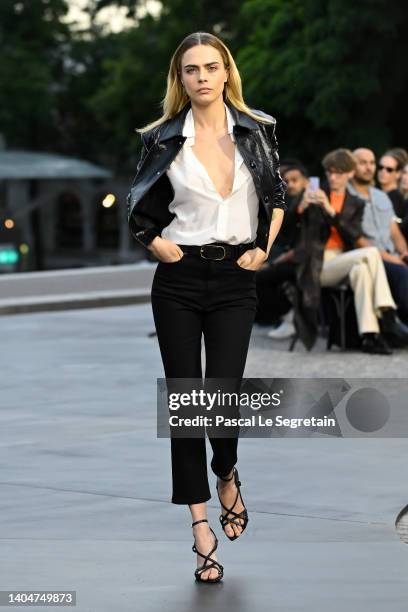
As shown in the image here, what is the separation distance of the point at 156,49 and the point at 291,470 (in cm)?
4650

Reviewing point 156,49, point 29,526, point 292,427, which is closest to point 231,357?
point 29,526

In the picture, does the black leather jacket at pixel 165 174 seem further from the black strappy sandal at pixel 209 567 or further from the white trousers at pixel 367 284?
the white trousers at pixel 367 284

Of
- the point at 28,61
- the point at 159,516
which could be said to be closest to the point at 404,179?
the point at 159,516

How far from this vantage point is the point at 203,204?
6070 millimetres

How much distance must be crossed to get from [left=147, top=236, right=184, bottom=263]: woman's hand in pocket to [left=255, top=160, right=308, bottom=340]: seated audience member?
26.2 feet

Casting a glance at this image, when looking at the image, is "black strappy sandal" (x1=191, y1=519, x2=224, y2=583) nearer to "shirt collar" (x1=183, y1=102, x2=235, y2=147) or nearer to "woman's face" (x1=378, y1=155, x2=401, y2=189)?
"shirt collar" (x1=183, y1=102, x2=235, y2=147)

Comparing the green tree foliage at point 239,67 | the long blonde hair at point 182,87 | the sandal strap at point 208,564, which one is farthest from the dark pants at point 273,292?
the green tree foliage at point 239,67

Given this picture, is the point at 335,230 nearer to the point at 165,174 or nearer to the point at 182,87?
the point at 182,87

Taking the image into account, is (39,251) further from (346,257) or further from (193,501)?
(193,501)

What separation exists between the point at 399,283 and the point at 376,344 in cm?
52

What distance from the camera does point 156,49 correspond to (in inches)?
2130

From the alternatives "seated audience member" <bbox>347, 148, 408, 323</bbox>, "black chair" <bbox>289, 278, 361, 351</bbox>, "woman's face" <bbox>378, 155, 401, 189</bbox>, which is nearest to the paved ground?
"black chair" <bbox>289, 278, 361, 351</bbox>

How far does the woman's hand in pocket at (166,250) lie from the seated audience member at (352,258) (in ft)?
25.1

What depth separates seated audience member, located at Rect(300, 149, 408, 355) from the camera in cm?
1370
